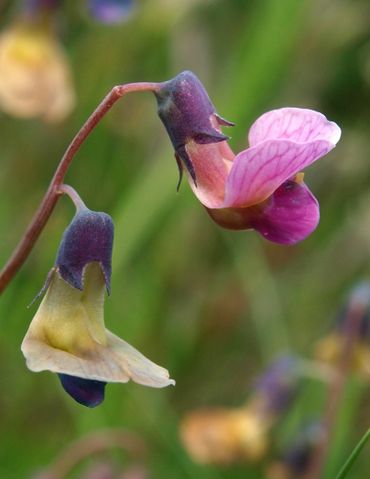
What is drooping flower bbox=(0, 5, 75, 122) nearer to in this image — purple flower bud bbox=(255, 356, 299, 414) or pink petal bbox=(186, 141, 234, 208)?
purple flower bud bbox=(255, 356, 299, 414)

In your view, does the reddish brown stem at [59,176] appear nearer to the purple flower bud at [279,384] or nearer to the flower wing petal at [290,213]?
the flower wing petal at [290,213]

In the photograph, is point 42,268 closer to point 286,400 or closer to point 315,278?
point 286,400

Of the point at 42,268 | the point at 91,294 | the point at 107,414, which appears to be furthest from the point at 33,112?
the point at 91,294

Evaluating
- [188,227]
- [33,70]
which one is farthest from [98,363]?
[188,227]

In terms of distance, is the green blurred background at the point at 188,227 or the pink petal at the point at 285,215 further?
the green blurred background at the point at 188,227

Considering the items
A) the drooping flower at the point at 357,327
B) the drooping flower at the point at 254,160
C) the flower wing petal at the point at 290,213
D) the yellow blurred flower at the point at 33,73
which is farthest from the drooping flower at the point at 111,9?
the flower wing petal at the point at 290,213

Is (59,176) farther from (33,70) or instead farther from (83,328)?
(33,70)
